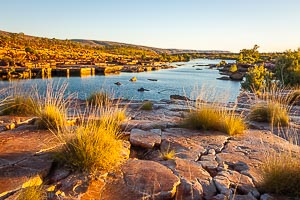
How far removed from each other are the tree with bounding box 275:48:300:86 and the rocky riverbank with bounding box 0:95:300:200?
13.6m

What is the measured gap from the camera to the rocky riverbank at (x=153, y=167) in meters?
2.86

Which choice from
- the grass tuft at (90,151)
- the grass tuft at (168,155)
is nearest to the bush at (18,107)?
the grass tuft at (90,151)

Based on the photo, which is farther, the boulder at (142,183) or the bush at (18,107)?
the bush at (18,107)

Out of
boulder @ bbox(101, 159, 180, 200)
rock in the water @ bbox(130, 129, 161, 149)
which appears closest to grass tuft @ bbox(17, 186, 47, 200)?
boulder @ bbox(101, 159, 180, 200)

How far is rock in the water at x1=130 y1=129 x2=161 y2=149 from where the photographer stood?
13.9 feet

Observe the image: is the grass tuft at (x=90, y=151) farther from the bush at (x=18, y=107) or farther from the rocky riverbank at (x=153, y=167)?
the bush at (x=18, y=107)

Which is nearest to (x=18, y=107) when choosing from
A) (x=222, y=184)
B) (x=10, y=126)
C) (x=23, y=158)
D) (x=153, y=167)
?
(x=10, y=126)

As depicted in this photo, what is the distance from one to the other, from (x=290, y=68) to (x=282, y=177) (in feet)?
55.1

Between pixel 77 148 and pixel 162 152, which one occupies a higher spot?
pixel 77 148

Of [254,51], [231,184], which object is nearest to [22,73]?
[231,184]

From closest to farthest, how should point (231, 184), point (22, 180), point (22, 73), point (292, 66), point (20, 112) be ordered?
point (22, 180) < point (231, 184) < point (20, 112) < point (292, 66) < point (22, 73)

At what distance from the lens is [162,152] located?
4.04 m

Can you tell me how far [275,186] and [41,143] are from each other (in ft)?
9.29

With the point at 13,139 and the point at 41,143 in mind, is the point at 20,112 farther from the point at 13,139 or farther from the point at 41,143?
the point at 41,143
